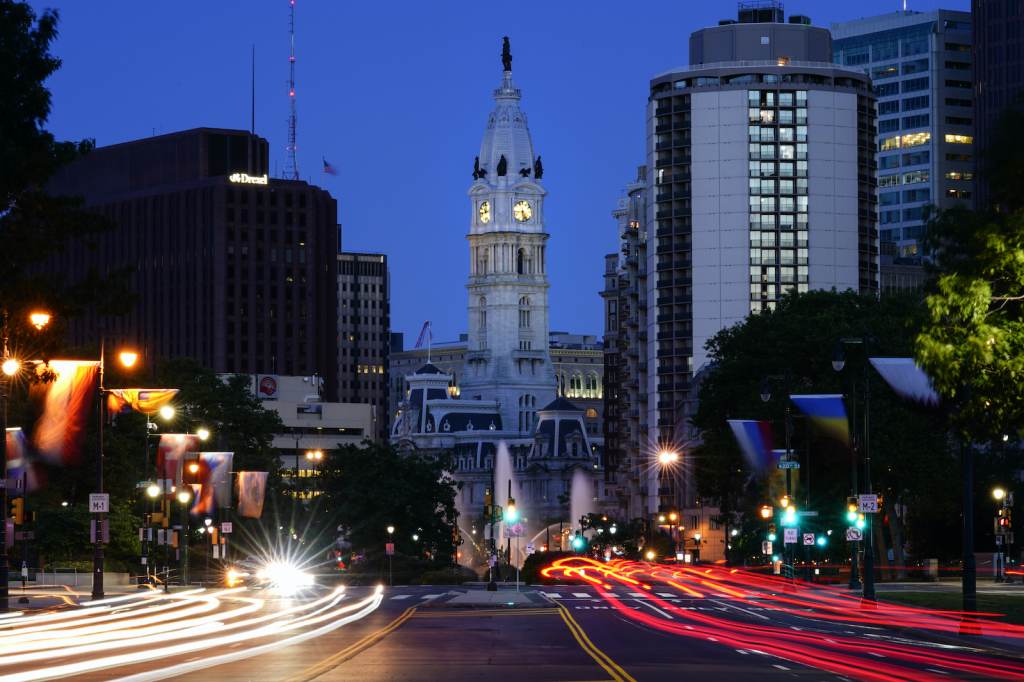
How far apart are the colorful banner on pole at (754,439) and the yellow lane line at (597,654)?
72.1 ft

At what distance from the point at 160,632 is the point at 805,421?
42276mm

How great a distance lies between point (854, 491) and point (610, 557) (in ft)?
426

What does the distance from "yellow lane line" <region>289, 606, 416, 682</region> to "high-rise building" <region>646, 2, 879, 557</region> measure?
13810 centimetres

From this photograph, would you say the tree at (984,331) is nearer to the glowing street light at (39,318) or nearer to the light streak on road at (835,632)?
the light streak on road at (835,632)

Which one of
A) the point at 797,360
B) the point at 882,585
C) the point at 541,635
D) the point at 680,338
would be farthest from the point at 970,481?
the point at 680,338

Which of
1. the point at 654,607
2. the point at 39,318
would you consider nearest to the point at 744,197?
the point at 654,607

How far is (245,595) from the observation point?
255 feet

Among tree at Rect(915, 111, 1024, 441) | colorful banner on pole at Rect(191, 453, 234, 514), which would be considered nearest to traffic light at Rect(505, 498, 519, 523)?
colorful banner on pole at Rect(191, 453, 234, 514)

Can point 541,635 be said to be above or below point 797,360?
below

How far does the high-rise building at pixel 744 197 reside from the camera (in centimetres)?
18862

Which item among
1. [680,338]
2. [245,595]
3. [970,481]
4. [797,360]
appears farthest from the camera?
[680,338]

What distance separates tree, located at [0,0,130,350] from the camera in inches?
1806

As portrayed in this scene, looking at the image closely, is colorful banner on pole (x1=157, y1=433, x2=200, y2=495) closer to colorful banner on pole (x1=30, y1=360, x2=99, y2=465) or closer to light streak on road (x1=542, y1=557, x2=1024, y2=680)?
light streak on road (x1=542, y1=557, x2=1024, y2=680)

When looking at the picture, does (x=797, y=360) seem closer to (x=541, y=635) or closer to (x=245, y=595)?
(x=245, y=595)
